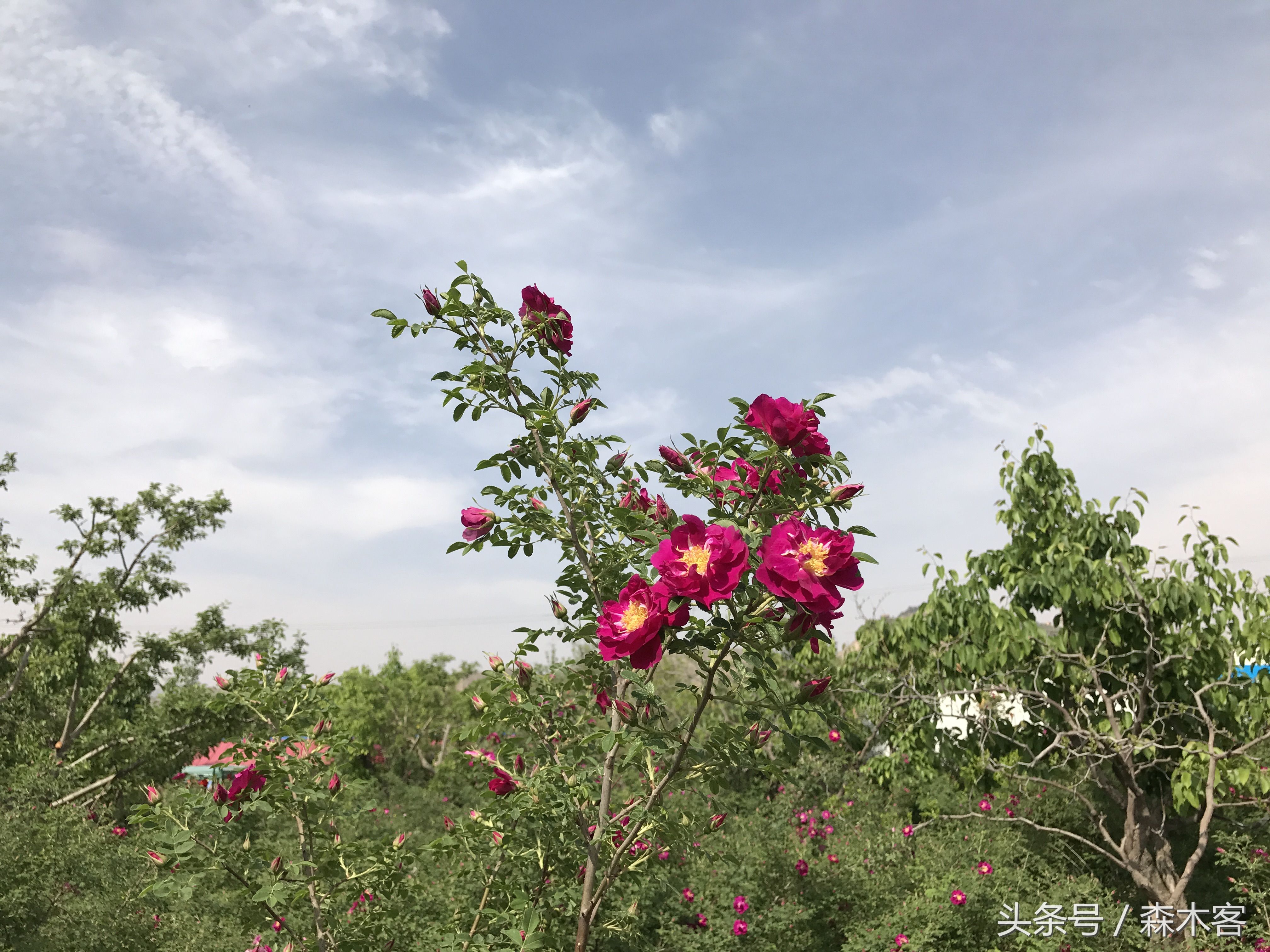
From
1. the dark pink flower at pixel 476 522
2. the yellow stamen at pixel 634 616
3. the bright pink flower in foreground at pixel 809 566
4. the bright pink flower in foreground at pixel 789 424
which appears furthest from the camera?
the dark pink flower at pixel 476 522

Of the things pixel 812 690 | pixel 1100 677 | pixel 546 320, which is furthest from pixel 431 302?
pixel 1100 677

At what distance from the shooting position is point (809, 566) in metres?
1.88

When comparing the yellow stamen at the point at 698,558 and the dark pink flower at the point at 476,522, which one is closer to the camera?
the yellow stamen at the point at 698,558

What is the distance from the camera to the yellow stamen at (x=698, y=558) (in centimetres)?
191

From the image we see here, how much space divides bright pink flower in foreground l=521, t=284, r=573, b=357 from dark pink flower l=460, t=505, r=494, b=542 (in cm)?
59

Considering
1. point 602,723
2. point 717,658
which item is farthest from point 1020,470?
point 717,658

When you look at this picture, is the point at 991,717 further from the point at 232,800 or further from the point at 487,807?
the point at 232,800

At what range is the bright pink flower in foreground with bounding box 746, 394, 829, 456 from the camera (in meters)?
2.15

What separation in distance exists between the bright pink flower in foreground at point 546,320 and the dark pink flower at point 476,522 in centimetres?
59

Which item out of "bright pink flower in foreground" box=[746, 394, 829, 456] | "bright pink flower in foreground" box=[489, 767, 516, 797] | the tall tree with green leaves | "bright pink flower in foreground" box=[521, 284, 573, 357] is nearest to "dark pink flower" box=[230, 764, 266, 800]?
"bright pink flower in foreground" box=[489, 767, 516, 797]

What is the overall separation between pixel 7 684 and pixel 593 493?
36.9 feet

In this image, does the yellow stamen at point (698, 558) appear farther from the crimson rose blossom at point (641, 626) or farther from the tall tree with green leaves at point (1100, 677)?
the tall tree with green leaves at point (1100, 677)

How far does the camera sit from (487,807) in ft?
10.2

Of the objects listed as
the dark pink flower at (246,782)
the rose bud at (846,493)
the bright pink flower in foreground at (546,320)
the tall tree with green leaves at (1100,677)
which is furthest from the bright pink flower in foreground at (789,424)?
the tall tree with green leaves at (1100,677)
